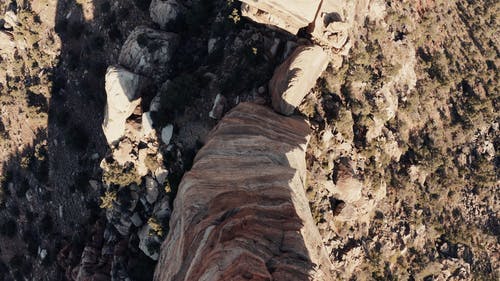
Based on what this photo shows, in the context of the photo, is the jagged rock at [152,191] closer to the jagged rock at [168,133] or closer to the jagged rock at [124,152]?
the jagged rock at [124,152]

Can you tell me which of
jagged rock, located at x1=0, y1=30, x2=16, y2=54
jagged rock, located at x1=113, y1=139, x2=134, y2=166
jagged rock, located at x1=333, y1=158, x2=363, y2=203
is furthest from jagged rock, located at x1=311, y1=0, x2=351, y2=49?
jagged rock, located at x1=0, y1=30, x2=16, y2=54

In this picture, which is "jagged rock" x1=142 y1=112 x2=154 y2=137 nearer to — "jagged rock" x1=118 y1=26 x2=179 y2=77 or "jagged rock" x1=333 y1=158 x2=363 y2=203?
"jagged rock" x1=118 y1=26 x2=179 y2=77

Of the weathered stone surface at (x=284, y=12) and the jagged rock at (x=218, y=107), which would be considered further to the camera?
the jagged rock at (x=218, y=107)

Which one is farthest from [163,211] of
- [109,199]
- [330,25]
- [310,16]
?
[330,25]

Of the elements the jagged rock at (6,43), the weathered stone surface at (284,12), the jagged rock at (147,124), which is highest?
the weathered stone surface at (284,12)

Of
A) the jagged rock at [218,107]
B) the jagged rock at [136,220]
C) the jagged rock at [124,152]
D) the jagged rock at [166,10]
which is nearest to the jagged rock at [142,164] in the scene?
the jagged rock at [124,152]

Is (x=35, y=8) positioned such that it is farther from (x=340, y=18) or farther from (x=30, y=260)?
(x=340, y=18)

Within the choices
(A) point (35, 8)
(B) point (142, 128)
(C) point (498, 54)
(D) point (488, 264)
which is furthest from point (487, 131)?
(A) point (35, 8)
